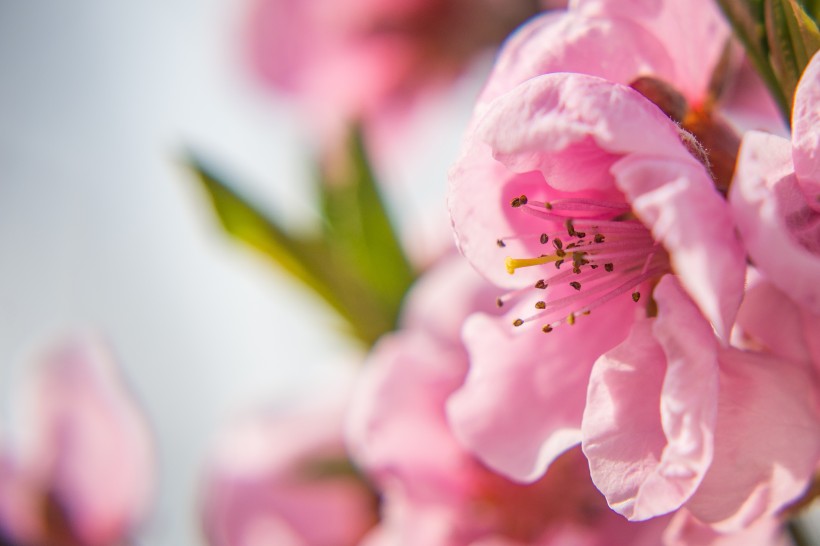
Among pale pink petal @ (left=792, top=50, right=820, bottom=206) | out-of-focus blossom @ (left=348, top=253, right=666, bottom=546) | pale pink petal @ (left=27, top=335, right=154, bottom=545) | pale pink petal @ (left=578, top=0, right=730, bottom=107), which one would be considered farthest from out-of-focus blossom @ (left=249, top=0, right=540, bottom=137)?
pale pink petal @ (left=792, top=50, right=820, bottom=206)

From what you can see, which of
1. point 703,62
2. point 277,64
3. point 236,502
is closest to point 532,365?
point 703,62

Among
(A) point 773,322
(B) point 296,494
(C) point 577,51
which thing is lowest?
(B) point 296,494

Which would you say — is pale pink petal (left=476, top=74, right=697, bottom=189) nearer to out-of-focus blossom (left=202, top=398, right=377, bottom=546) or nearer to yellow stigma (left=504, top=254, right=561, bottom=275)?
yellow stigma (left=504, top=254, right=561, bottom=275)

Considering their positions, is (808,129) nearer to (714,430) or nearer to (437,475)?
(714,430)

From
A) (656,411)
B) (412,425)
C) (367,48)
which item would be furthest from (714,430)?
(367,48)

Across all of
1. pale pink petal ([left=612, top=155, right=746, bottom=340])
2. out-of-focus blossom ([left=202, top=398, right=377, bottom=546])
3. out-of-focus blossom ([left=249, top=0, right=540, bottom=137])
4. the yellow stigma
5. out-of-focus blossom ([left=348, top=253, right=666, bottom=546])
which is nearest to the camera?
pale pink petal ([left=612, top=155, right=746, bottom=340])

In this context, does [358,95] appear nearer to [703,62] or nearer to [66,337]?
[66,337]
